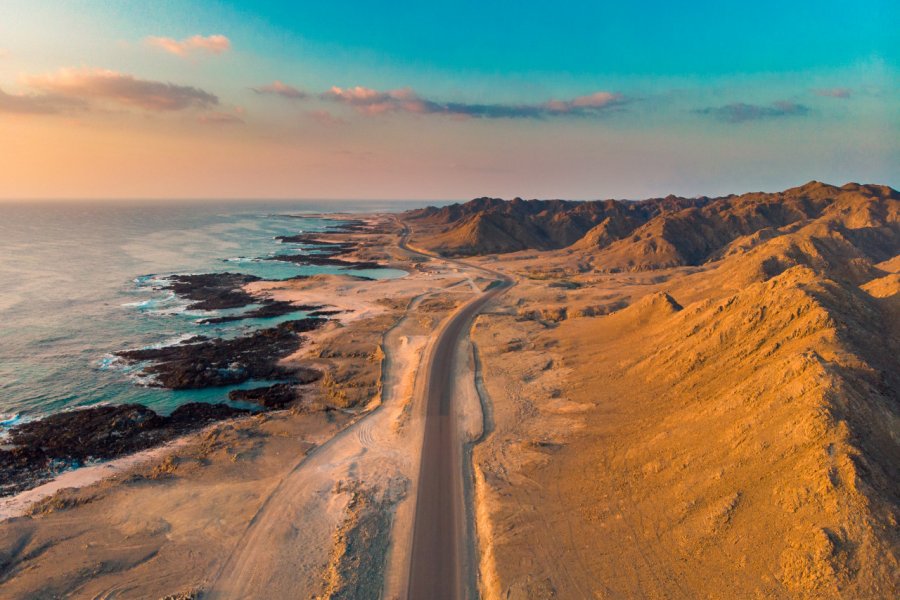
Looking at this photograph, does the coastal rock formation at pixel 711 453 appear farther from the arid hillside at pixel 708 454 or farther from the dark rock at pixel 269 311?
the dark rock at pixel 269 311

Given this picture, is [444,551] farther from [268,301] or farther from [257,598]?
[268,301]

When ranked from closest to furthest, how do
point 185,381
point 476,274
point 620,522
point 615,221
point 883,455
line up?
point 883,455 < point 620,522 < point 185,381 < point 476,274 < point 615,221

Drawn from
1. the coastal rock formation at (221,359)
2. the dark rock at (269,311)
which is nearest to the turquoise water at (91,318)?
the coastal rock formation at (221,359)

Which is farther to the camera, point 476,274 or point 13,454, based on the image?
point 476,274

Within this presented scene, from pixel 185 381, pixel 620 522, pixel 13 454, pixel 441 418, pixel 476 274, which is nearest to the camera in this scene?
pixel 620 522

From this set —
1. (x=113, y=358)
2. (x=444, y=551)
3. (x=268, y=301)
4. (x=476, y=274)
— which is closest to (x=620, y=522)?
(x=444, y=551)

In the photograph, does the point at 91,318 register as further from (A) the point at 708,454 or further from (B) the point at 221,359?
(A) the point at 708,454

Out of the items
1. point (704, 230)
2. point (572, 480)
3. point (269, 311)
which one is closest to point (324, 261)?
point (269, 311)

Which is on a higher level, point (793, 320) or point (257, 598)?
point (793, 320)
